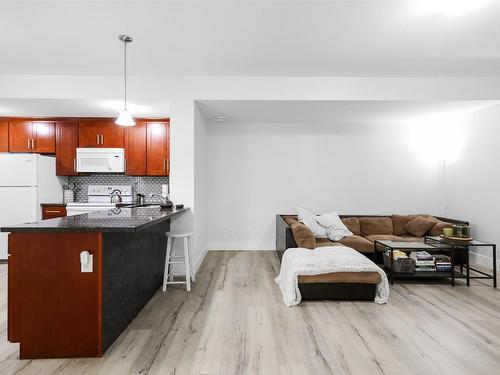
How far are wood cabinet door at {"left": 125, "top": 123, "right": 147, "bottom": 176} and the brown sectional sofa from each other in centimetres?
263

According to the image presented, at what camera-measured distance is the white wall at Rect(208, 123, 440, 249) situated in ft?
17.6

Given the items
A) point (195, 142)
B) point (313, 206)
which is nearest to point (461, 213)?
point (313, 206)

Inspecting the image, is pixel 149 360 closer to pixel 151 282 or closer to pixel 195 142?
pixel 151 282

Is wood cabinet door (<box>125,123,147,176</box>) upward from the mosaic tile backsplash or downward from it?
upward

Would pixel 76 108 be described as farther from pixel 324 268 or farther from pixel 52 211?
pixel 324 268

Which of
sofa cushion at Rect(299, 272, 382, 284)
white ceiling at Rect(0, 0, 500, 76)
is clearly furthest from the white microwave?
sofa cushion at Rect(299, 272, 382, 284)

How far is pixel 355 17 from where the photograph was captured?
2.43 metres

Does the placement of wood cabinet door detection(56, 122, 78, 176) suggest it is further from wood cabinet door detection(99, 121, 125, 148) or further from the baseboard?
the baseboard

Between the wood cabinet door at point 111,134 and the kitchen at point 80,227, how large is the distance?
0.02 meters

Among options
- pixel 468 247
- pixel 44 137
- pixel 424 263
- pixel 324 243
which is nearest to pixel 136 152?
pixel 44 137

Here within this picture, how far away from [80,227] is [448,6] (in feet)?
10.9

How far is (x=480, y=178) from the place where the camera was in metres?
4.38

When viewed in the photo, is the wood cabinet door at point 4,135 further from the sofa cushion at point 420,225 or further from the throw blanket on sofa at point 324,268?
the sofa cushion at point 420,225

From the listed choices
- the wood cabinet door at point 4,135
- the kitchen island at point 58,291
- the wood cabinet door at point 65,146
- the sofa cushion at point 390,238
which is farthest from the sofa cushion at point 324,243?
the wood cabinet door at point 4,135
